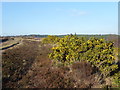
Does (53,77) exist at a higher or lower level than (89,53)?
Result: lower

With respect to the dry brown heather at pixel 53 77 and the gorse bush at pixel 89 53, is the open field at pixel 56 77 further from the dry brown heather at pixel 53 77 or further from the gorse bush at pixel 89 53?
the gorse bush at pixel 89 53

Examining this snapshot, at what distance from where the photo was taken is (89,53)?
14.8m

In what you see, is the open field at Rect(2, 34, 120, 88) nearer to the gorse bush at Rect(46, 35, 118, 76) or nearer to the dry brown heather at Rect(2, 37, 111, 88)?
the dry brown heather at Rect(2, 37, 111, 88)

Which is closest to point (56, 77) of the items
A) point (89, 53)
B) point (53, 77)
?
point (53, 77)

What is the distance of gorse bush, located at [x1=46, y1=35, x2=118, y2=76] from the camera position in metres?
14.5

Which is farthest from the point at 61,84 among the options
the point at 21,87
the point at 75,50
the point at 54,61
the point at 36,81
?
the point at 54,61

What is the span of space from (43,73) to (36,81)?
1.88 m

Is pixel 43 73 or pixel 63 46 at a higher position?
pixel 63 46

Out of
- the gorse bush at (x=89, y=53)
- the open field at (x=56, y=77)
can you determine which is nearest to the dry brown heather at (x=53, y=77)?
the open field at (x=56, y=77)

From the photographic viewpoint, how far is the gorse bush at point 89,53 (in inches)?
569

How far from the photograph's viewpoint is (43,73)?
14.4 m

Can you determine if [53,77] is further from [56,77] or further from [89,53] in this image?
[89,53]

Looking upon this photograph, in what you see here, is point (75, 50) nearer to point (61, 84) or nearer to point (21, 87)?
point (61, 84)

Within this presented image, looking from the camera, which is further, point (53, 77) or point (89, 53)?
point (89, 53)
